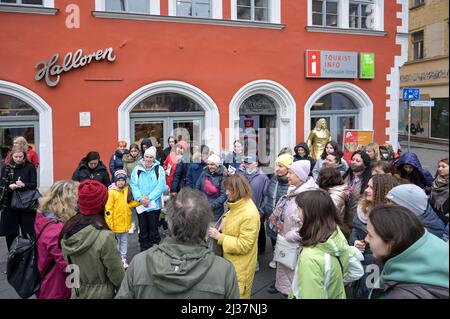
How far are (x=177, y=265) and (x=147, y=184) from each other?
3.98m

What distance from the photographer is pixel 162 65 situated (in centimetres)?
1049

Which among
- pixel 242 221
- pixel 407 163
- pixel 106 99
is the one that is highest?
pixel 106 99

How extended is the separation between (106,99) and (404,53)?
966 cm

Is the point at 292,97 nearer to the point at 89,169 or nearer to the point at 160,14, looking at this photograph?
the point at 160,14

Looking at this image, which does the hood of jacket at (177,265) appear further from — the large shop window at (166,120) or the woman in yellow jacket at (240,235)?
the large shop window at (166,120)

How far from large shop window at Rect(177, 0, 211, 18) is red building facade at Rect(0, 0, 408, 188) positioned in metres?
0.03

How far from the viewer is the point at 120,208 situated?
18.4 ft

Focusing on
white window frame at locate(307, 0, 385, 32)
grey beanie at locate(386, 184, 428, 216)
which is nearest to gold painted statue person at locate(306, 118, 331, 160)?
white window frame at locate(307, 0, 385, 32)

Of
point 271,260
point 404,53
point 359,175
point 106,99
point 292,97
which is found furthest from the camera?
point 404,53

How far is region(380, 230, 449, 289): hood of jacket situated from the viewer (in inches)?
72.0

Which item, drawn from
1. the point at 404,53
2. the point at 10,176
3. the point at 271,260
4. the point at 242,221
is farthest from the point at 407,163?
the point at 404,53

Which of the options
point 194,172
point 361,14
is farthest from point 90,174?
point 361,14

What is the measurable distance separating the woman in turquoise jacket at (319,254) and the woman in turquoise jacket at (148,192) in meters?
3.55

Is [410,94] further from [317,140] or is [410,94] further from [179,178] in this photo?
[179,178]
